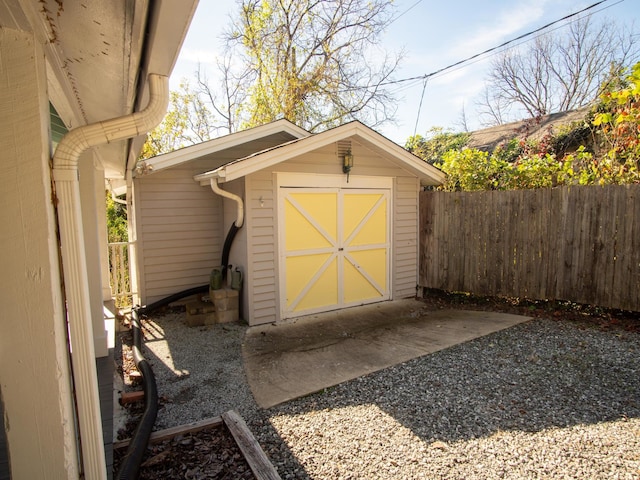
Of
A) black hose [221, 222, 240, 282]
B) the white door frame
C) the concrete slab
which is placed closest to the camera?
the concrete slab

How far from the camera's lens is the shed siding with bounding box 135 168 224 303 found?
622 centimetres

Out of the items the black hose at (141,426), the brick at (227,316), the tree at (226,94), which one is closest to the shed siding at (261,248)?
the brick at (227,316)

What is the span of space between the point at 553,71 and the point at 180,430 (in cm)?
2334

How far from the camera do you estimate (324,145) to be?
5.36 meters

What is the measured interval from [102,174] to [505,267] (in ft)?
22.7

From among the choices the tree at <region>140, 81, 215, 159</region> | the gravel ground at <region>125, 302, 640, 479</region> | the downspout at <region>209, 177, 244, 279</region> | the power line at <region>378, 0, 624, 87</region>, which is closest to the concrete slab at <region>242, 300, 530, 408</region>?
the gravel ground at <region>125, 302, 640, 479</region>

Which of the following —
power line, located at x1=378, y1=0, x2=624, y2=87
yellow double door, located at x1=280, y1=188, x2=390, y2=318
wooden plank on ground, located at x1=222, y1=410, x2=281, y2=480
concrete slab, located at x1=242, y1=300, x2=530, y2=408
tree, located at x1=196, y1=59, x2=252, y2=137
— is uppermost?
tree, located at x1=196, y1=59, x2=252, y2=137

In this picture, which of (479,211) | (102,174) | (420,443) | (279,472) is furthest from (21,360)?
(479,211)

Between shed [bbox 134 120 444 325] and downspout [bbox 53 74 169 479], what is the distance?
10.9ft

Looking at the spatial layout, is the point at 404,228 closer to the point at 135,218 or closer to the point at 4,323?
the point at 135,218

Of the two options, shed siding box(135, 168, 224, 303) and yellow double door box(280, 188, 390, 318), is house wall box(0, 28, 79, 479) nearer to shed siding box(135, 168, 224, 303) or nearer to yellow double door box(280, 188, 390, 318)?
yellow double door box(280, 188, 390, 318)

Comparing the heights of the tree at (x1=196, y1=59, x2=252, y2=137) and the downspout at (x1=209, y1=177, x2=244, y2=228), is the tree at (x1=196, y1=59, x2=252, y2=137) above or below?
above

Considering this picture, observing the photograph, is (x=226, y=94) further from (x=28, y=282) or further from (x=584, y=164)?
(x=28, y=282)

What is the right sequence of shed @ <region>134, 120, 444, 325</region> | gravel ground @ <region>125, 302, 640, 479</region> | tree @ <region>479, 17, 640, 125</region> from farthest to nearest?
tree @ <region>479, 17, 640, 125</region>
shed @ <region>134, 120, 444, 325</region>
gravel ground @ <region>125, 302, 640, 479</region>
